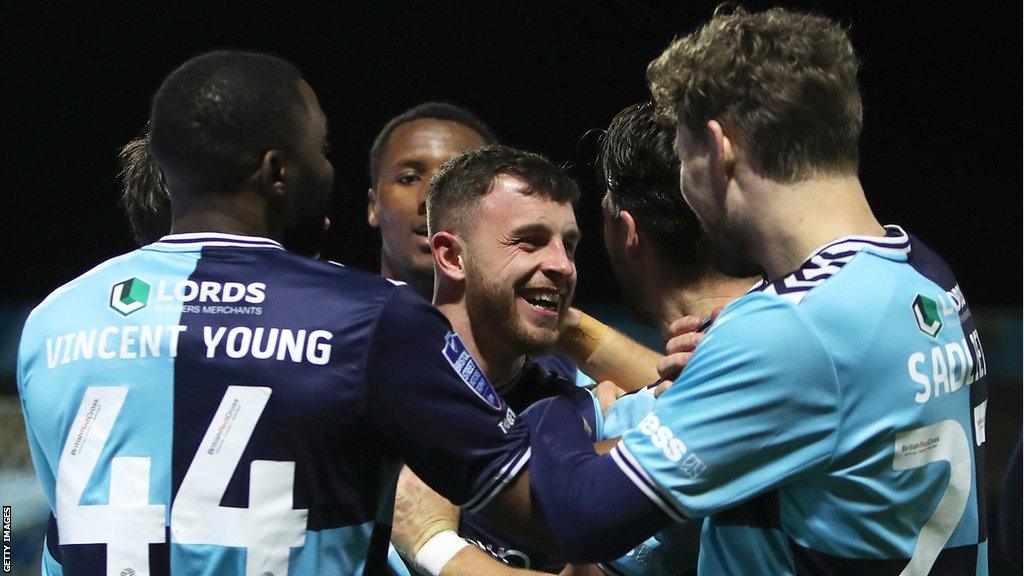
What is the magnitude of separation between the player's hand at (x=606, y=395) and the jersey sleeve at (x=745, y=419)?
853 mm

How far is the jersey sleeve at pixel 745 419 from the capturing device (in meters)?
1.53

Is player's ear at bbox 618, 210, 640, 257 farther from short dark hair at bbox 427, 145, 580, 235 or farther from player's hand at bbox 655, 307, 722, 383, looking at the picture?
player's hand at bbox 655, 307, 722, 383

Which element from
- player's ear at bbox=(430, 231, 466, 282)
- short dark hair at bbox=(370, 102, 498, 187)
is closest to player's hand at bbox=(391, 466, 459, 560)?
player's ear at bbox=(430, 231, 466, 282)

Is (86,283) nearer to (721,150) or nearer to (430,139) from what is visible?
(721,150)

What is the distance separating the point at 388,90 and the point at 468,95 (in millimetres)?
365

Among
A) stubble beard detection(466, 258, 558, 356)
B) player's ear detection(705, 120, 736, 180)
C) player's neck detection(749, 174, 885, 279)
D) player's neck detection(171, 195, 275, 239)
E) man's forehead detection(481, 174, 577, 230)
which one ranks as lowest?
stubble beard detection(466, 258, 558, 356)

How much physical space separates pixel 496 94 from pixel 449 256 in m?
3.13

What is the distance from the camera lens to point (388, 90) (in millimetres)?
5504

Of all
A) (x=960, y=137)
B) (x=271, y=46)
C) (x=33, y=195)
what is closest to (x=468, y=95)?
(x=271, y=46)

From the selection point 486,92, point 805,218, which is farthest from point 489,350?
point 486,92

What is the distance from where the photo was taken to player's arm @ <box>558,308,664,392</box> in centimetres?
285

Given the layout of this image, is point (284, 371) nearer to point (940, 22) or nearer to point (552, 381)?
point (552, 381)

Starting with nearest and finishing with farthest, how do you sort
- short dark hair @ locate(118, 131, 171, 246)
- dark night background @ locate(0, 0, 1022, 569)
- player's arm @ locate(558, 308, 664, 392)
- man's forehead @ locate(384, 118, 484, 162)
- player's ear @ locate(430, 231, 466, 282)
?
short dark hair @ locate(118, 131, 171, 246) < player's ear @ locate(430, 231, 466, 282) < player's arm @ locate(558, 308, 664, 392) < man's forehead @ locate(384, 118, 484, 162) < dark night background @ locate(0, 0, 1022, 569)

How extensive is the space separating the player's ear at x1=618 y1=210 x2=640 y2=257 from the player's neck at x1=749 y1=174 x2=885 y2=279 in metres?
0.79
